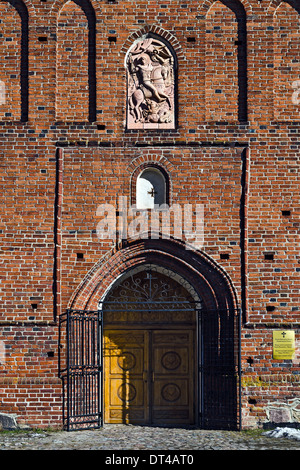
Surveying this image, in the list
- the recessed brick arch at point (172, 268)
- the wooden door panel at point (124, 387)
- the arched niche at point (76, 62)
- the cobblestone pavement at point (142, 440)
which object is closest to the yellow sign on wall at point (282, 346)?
the recessed brick arch at point (172, 268)

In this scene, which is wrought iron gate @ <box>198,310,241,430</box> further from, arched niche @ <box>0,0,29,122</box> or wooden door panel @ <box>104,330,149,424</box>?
arched niche @ <box>0,0,29,122</box>

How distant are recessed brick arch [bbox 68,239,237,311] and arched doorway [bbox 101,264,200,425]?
1.55 ft

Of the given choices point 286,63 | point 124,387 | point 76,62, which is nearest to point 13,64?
point 76,62

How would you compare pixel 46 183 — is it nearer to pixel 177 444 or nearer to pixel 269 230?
pixel 269 230

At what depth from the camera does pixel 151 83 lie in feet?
37.9

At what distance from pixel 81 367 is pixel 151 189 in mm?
2860

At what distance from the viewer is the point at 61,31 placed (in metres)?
11.7

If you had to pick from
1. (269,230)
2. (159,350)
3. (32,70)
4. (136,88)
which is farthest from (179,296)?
(32,70)

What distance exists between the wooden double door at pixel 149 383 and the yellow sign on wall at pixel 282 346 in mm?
1448

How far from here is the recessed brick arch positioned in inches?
441

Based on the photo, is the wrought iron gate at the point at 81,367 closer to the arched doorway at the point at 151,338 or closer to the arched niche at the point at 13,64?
the arched doorway at the point at 151,338

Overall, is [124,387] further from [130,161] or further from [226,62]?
[226,62]

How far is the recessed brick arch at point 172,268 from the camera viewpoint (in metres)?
11.2

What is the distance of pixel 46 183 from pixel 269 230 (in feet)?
11.3
